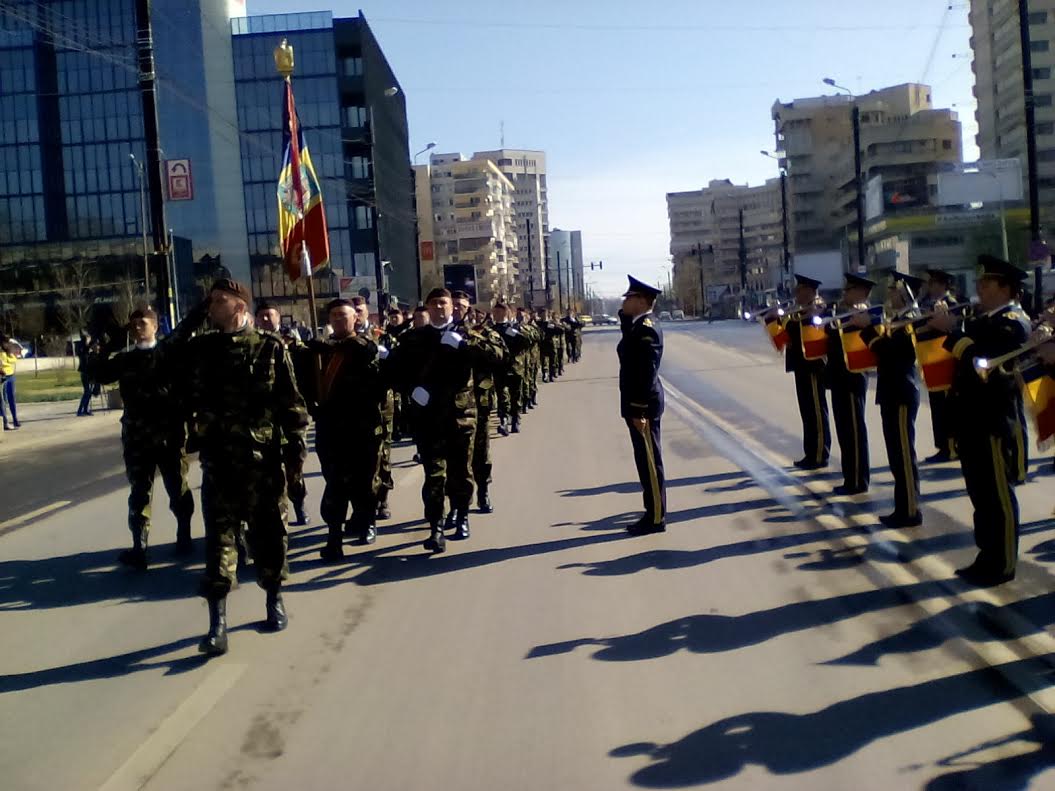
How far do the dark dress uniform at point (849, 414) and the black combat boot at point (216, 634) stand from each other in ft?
18.7

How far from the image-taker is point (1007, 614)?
20.3 feet

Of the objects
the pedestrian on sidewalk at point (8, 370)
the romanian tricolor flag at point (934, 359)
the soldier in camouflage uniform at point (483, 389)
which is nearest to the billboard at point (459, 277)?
the pedestrian on sidewalk at point (8, 370)

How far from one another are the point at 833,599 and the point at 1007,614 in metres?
0.95

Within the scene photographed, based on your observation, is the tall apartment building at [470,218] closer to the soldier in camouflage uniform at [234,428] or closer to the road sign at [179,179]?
the road sign at [179,179]

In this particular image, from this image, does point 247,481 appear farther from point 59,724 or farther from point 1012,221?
point 1012,221

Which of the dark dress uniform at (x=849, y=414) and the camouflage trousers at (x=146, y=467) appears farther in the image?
the dark dress uniform at (x=849, y=414)

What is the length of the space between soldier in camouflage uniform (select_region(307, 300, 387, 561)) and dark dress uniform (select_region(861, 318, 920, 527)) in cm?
378

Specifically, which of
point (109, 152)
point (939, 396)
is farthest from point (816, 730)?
point (109, 152)

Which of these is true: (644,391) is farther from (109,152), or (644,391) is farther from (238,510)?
(109,152)

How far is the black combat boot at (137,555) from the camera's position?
825 cm

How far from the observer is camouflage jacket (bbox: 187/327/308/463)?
6.23m

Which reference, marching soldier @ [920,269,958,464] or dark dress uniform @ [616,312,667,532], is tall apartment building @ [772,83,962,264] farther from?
dark dress uniform @ [616,312,667,532]

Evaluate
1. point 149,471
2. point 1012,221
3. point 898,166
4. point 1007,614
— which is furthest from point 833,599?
point 898,166

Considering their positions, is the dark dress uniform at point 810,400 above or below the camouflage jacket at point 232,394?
below
